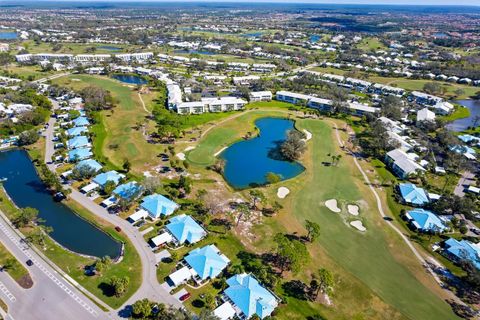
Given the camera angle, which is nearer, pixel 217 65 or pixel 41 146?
pixel 41 146

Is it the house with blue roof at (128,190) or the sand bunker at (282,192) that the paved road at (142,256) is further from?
the sand bunker at (282,192)

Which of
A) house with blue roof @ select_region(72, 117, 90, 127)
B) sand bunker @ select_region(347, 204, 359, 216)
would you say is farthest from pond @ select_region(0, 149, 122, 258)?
sand bunker @ select_region(347, 204, 359, 216)

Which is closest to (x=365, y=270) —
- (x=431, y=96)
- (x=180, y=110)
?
(x=180, y=110)

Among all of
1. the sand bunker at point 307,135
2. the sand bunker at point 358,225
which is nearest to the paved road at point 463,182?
the sand bunker at point 358,225

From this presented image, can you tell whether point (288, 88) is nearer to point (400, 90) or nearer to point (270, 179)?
point (400, 90)

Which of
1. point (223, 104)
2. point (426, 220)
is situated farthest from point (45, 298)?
point (223, 104)

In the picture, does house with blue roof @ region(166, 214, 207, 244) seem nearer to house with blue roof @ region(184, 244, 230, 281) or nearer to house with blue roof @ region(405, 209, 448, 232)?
house with blue roof @ region(184, 244, 230, 281)
